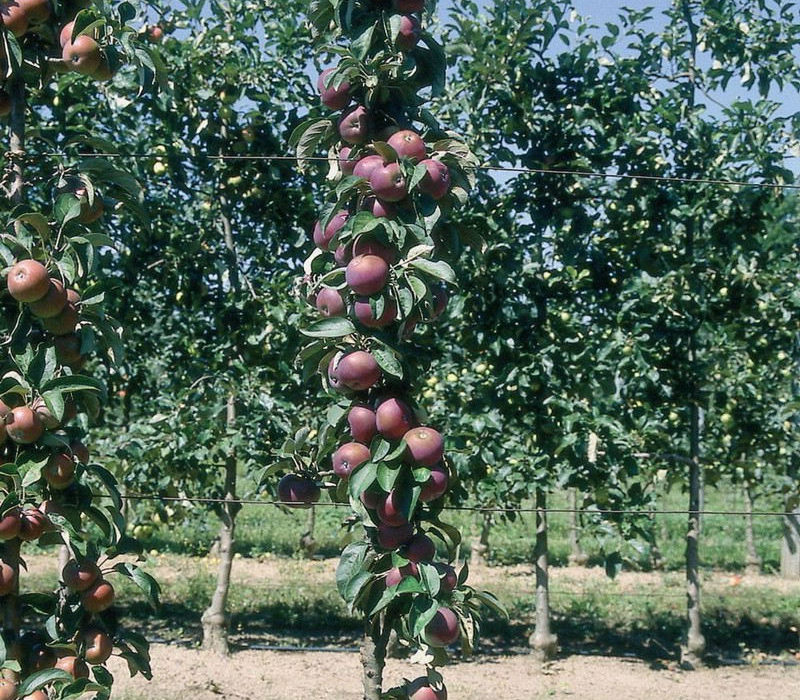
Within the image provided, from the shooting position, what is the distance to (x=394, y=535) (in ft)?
6.80

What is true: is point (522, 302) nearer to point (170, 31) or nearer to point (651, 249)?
point (651, 249)

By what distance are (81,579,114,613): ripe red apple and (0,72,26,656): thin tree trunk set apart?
0.15 meters

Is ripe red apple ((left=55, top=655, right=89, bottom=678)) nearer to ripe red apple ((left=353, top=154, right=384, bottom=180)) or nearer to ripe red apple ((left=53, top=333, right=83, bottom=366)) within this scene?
ripe red apple ((left=53, top=333, right=83, bottom=366))

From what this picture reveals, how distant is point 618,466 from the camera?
4.58 metres

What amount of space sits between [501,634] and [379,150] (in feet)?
14.6

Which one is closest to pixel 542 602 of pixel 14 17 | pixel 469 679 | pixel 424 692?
pixel 469 679

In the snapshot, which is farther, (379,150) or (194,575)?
(194,575)

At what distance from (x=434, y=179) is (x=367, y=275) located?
30 centimetres

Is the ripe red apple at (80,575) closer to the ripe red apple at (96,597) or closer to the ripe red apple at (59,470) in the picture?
the ripe red apple at (96,597)

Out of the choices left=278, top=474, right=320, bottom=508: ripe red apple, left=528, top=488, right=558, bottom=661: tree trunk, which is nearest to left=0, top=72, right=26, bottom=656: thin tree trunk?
left=278, top=474, right=320, bottom=508: ripe red apple

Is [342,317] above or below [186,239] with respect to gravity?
below

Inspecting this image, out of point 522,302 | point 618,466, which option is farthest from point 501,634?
point 522,302

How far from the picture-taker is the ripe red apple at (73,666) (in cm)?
205

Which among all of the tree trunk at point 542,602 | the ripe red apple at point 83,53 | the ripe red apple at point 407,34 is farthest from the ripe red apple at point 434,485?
the tree trunk at point 542,602
